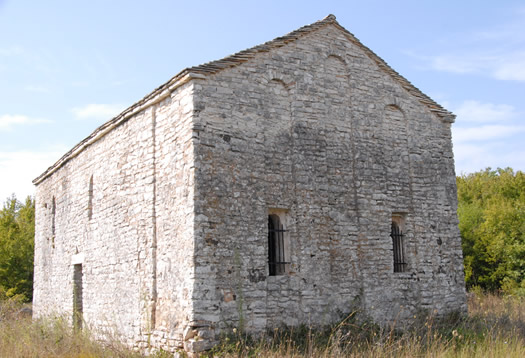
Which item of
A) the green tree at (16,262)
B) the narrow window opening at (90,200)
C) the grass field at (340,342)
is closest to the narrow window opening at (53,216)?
the narrow window opening at (90,200)

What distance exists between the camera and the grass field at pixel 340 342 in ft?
Result: 27.5

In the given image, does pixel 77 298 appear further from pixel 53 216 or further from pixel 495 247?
pixel 495 247

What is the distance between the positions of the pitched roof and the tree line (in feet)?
23.3

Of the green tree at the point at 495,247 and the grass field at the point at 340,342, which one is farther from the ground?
the green tree at the point at 495,247

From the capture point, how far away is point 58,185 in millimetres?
15820

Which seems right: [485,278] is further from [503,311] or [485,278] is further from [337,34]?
[337,34]

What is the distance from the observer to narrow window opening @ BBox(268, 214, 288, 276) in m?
9.80

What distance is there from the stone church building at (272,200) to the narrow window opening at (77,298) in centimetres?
13

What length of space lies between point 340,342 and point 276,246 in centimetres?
209

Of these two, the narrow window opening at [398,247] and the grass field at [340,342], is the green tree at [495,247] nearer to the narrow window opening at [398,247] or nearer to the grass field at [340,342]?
the grass field at [340,342]

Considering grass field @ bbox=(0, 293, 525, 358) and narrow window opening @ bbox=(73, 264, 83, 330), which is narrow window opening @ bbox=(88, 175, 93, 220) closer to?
narrow window opening @ bbox=(73, 264, 83, 330)

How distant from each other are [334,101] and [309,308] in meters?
4.32

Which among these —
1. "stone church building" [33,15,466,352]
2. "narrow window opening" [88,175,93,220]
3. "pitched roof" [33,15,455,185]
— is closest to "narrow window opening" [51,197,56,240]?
"pitched roof" [33,15,455,185]

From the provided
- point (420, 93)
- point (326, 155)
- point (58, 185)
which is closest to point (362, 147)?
point (326, 155)
